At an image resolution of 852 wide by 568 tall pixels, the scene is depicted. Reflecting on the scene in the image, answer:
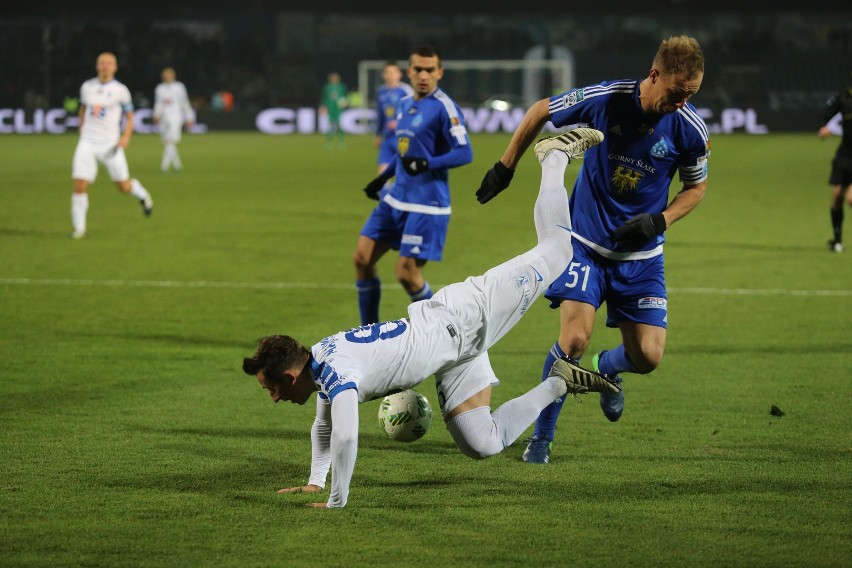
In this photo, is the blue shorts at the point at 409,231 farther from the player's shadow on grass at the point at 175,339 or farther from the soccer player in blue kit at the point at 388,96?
the soccer player in blue kit at the point at 388,96

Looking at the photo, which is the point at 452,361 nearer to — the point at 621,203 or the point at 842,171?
the point at 621,203

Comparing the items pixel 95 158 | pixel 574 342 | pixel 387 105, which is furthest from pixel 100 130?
pixel 574 342

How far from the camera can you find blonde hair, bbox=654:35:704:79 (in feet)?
18.2

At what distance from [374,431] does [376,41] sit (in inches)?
1728

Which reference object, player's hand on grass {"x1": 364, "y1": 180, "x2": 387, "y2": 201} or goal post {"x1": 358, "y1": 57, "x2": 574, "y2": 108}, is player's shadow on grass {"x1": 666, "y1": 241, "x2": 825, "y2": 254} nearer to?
player's hand on grass {"x1": 364, "y1": 180, "x2": 387, "y2": 201}

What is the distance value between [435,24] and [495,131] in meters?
10.7

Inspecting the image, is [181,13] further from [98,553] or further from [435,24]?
[98,553]

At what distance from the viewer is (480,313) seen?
18.5 feet

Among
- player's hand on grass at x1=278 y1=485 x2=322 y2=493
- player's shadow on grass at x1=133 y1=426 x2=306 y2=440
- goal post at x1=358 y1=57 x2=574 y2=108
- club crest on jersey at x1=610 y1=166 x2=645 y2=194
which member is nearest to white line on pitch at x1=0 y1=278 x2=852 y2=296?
player's shadow on grass at x1=133 y1=426 x2=306 y2=440

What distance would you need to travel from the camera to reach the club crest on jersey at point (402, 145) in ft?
30.2

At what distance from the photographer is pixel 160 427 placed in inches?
271

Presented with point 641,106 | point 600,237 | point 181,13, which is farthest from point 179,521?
point 181,13

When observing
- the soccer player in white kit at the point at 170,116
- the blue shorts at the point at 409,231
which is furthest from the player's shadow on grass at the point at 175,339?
the soccer player in white kit at the point at 170,116

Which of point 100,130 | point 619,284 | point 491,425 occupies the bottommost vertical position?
point 491,425
